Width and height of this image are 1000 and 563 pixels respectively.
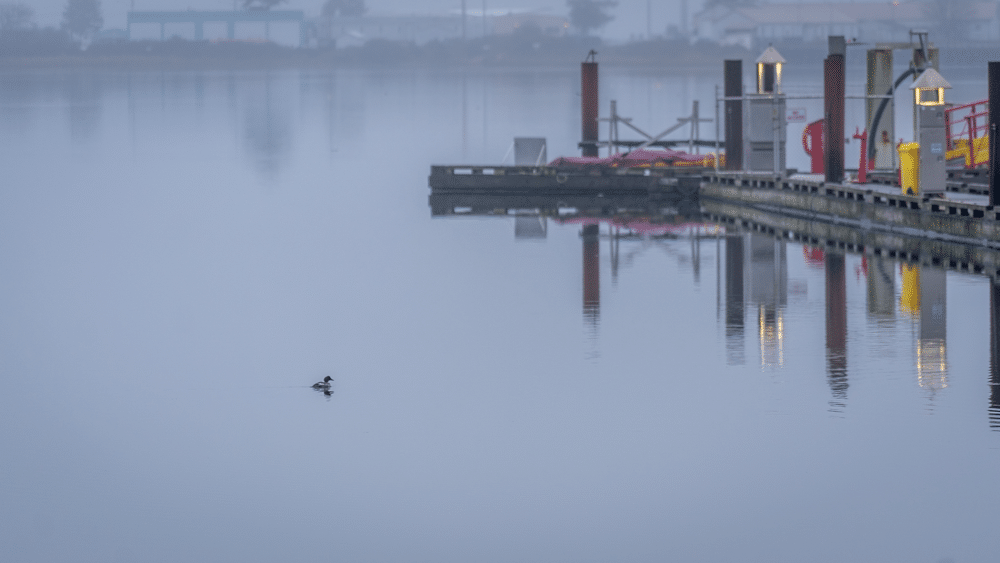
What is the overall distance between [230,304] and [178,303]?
29.2 inches

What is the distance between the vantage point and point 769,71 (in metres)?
30.9

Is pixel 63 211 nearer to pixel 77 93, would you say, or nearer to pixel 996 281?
pixel 996 281

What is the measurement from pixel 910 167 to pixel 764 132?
5807 mm

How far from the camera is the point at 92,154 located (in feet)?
174

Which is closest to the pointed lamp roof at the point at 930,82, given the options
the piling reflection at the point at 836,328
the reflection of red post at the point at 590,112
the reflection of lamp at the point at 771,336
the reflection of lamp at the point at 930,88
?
the reflection of lamp at the point at 930,88

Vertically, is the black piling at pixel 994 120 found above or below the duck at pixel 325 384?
above

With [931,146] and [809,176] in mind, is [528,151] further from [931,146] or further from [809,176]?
[931,146]

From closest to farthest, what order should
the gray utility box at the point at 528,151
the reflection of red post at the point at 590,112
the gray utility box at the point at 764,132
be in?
1. the gray utility box at the point at 764,132
2. the gray utility box at the point at 528,151
3. the reflection of red post at the point at 590,112

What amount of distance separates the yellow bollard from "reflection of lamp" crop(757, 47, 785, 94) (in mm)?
5071

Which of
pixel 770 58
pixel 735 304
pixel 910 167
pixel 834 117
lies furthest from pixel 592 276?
pixel 770 58

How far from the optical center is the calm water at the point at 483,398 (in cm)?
1113

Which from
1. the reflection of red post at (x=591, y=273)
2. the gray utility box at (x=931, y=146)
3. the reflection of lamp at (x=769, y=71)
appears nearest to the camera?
the reflection of red post at (x=591, y=273)

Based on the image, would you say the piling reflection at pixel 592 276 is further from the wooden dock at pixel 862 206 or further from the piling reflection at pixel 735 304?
the wooden dock at pixel 862 206

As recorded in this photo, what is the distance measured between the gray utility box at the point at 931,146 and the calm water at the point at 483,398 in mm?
2079
